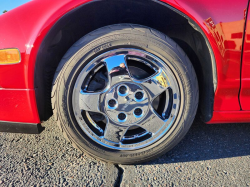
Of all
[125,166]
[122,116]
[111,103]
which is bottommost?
[125,166]

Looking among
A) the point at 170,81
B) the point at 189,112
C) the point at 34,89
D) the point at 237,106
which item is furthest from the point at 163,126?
the point at 34,89

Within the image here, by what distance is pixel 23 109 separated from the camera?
133 cm

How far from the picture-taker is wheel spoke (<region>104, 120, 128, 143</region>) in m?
1.38

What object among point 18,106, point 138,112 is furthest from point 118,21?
point 18,106

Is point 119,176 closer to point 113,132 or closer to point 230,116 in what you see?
point 113,132

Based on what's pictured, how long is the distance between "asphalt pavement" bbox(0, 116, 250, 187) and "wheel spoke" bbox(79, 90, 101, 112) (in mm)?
413

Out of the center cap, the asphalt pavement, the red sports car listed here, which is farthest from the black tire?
the center cap

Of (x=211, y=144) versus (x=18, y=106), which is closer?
(x=18, y=106)

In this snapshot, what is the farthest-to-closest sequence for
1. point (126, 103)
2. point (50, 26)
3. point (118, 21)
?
1. point (118, 21)
2. point (126, 103)
3. point (50, 26)

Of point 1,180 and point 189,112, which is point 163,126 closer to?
point 189,112

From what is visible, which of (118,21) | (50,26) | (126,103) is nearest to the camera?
(50,26)

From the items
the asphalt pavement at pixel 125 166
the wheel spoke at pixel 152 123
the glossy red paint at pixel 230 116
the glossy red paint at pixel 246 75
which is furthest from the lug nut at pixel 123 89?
the glossy red paint at pixel 246 75

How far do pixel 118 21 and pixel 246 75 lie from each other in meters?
1.00

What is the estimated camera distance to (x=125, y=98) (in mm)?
1331
